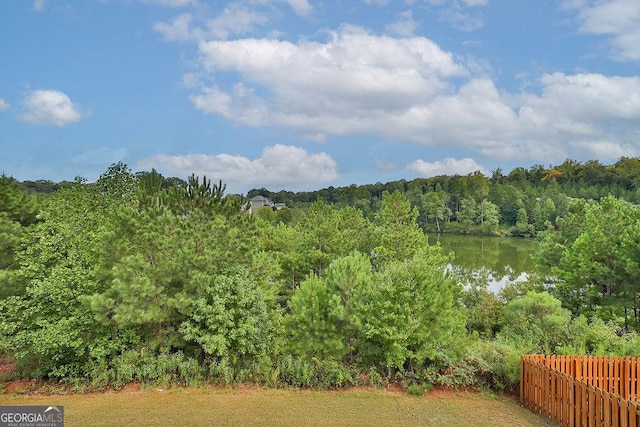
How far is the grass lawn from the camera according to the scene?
877 cm

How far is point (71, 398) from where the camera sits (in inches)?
407

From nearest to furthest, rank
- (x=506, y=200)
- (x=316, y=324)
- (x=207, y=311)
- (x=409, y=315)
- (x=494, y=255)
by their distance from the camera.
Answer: (x=409, y=315) < (x=316, y=324) < (x=207, y=311) < (x=494, y=255) < (x=506, y=200)

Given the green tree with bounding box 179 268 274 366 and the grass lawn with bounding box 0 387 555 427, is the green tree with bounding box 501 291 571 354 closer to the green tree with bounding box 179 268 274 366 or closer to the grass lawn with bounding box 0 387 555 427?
the grass lawn with bounding box 0 387 555 427

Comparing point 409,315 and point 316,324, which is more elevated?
point 409,315

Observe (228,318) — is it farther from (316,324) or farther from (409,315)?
(409,315)

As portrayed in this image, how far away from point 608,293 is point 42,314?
64.4ft

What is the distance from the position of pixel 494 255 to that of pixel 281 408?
40.3m

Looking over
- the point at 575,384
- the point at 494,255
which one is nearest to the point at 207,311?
the point at 575,384

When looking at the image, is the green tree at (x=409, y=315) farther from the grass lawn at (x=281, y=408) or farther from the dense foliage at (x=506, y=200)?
the dense foliage at (x=506, y=200)

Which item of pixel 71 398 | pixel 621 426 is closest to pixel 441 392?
pixel 621 426

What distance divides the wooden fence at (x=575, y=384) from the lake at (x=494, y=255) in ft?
32.0

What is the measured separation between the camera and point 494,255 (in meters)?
44.6

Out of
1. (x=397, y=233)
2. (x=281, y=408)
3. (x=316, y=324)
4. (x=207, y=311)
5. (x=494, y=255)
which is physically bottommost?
(x=281, y=408)

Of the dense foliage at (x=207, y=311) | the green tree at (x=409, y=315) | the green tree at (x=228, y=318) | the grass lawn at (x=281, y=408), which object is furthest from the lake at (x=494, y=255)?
the green tree at (x=228, y=318)
